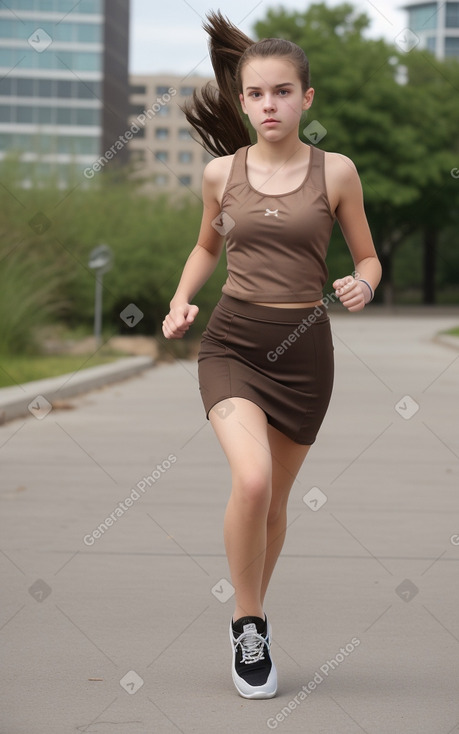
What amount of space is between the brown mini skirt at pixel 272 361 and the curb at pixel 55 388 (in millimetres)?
8373

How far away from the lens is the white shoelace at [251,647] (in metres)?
4.26

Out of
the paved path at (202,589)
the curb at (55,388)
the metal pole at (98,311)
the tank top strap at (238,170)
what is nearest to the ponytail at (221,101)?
the tank top strap at (238,170)

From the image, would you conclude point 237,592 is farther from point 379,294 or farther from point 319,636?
point 379,294

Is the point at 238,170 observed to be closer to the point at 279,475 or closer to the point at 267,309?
the point at 267,309

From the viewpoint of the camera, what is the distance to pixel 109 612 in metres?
5.38

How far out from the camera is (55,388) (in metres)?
15.2

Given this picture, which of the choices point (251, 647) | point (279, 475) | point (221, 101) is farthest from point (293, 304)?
point (251, 647)

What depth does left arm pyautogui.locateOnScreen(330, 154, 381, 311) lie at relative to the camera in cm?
429

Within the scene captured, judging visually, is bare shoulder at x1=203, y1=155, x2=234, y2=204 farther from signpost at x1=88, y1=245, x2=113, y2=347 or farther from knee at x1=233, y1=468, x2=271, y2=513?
signpost at x1=88, y1=245, x2=113, y2=347

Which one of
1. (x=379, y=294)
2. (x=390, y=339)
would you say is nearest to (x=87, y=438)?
(x=390, y=339)

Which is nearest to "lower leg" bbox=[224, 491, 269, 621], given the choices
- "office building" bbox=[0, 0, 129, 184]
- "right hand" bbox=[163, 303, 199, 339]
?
"right hand" bbox=[163, 303, 199, 339]

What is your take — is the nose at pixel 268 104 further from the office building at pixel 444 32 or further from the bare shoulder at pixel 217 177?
the office building at pixel 444 32

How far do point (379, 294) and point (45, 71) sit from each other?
178ft

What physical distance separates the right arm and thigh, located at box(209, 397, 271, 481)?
28 centimetres
